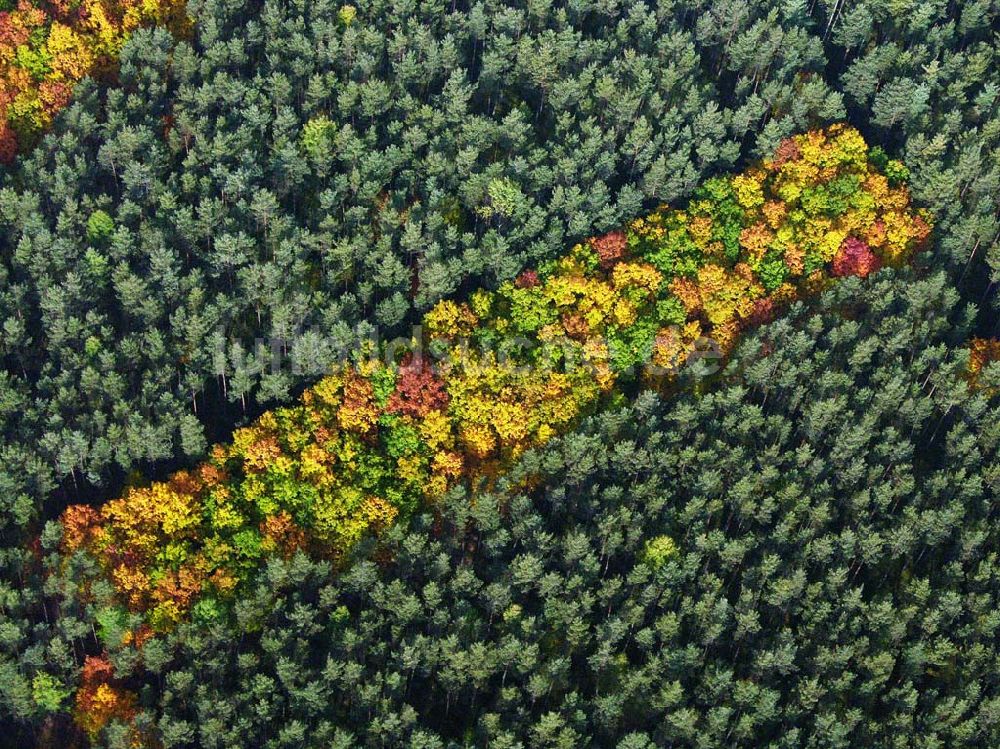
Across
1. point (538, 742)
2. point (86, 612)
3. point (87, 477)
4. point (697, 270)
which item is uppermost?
point (697, 270)

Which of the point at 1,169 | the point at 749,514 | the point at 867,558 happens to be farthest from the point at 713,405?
the point at 1,169

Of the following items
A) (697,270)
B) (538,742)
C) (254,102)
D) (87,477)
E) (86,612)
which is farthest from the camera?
(254,102)

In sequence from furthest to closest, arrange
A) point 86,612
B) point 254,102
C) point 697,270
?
point 254,102, point 697,270, point 86,612

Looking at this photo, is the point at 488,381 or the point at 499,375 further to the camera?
the point at 499,375

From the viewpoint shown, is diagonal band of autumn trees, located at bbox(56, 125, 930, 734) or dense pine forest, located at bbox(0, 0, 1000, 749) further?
diagonal band of autumn trees, located at bbox(56, 125, 930, 734)

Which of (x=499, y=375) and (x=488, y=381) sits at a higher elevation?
(x=499, y=375)

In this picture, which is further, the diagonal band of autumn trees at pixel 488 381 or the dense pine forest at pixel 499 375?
the diagonal band of autumn trees at pixel 488 381

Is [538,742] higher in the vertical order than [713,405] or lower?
lower

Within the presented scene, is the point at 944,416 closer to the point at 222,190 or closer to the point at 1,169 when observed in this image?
the point at 222,190
